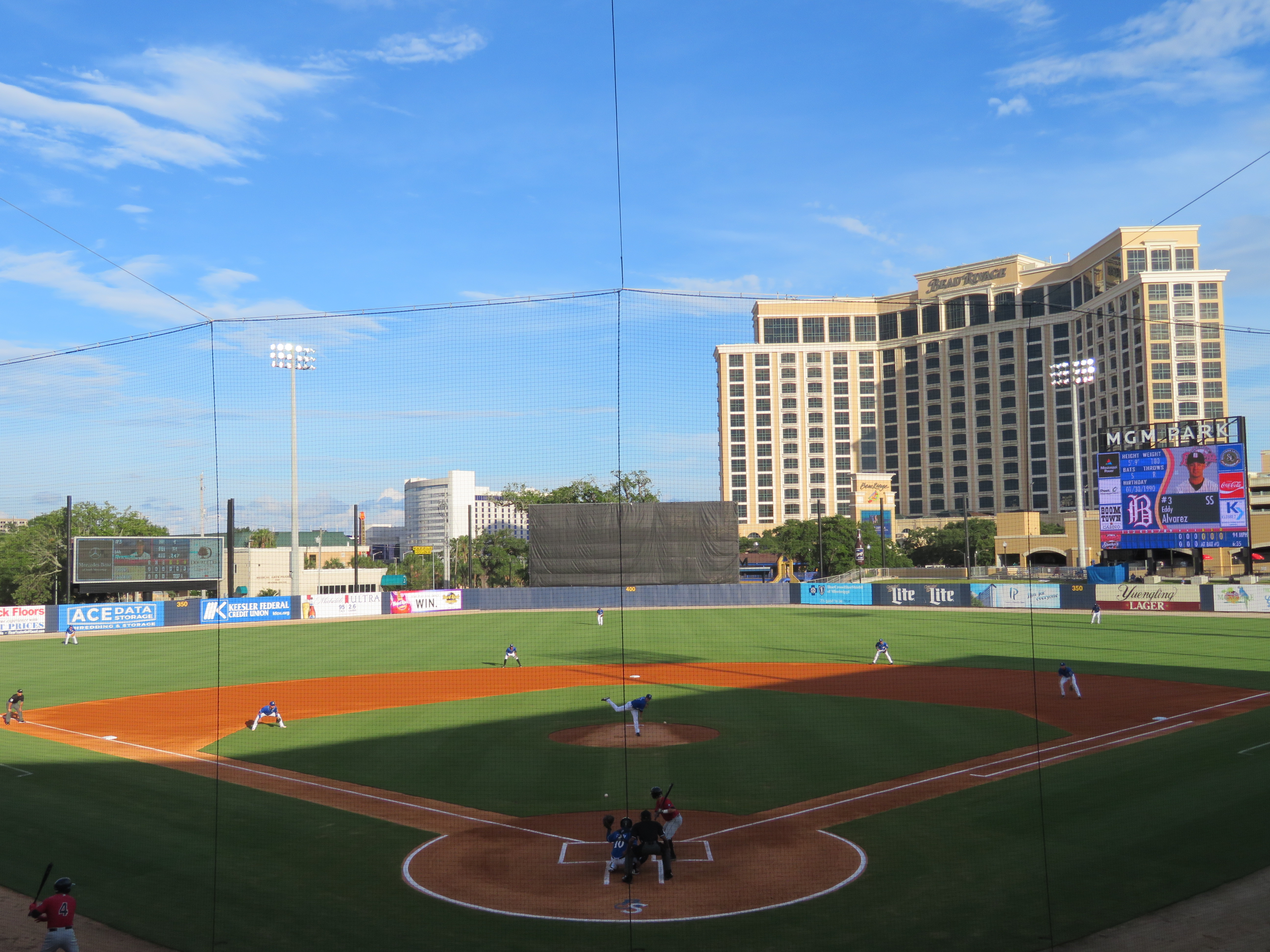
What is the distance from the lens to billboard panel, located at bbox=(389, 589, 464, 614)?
67.8 meters

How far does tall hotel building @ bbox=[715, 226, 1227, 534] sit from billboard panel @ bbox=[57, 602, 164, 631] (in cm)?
7807

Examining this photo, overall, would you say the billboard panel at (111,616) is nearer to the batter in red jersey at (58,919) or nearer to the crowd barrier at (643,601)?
the crowd barrier at (643,601)

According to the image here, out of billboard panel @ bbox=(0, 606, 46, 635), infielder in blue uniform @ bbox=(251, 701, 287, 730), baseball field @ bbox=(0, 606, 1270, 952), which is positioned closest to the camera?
baseball field @ bbox=(0, 606, 1270, 952)

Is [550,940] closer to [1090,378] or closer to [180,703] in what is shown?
[180,703]

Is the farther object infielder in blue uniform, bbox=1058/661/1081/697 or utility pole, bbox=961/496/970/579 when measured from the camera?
utility pole, bbox=961/496/970/579

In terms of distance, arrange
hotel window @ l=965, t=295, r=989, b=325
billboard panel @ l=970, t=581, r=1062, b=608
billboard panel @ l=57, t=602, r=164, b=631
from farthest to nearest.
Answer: hotel window @ l=965, t=295, r=989, b=325 → billboard panel @ l=970, t=581, r=1062, b=608 → billboard panel @ l=57, t=602, r=164, b=631

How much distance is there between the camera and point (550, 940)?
10930 millimetres

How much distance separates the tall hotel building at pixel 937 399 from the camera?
131 m

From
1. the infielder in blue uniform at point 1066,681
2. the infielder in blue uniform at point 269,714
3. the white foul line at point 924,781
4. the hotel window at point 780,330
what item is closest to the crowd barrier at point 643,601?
the infielder in blue uniform at point 1066,681

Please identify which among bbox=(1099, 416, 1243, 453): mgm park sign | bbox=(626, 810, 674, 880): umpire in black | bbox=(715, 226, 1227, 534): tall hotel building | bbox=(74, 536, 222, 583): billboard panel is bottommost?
bbox=(626, 810, 674, 880): umpire in black

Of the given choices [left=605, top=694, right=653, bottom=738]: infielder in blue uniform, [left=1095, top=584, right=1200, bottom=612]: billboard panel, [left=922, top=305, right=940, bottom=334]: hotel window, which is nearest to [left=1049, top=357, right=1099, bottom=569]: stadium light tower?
[left=1095, top=584, right=1200, bottom=612]: billboard panel

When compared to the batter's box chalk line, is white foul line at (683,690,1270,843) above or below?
below

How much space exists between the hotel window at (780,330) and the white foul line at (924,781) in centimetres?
10027

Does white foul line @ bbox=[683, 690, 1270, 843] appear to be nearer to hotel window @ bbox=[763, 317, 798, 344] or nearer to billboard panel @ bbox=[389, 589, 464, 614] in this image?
billboard panel @ bbox=[389, 589, 464, 614]
